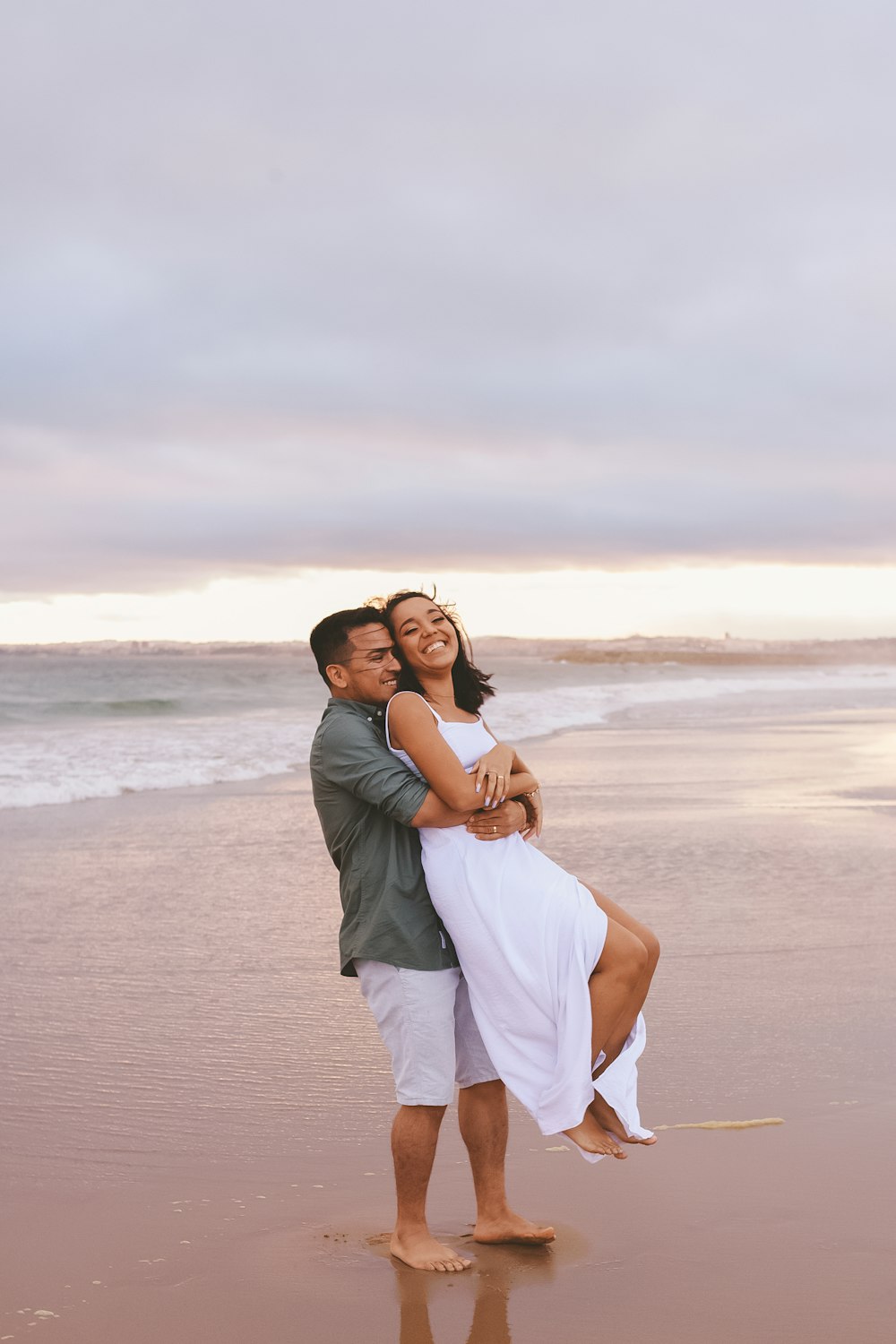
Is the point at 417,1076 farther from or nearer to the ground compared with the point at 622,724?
farther from the ground

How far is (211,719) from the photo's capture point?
32.4 m

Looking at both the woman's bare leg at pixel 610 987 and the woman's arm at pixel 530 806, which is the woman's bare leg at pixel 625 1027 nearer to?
the woman's bare leg at pixel 610 987

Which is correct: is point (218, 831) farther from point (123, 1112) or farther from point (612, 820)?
point (123, 1112)

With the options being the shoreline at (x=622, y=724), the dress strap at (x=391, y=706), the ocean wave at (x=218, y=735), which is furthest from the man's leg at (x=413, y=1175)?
the ocean wave at (x=218, y=735)

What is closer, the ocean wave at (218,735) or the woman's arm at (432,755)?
the woman's arm at (432,755)

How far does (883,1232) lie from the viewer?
344cm

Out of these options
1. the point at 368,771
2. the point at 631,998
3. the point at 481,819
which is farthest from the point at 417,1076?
the point at 368,771

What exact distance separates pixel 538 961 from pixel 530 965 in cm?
2

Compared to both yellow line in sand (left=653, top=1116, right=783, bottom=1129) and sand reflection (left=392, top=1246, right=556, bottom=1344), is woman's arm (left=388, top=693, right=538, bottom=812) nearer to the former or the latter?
sand reflection (left=392, top=1246, right=556, bottom=1344)

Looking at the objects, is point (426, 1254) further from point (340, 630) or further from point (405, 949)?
point (340, 630)

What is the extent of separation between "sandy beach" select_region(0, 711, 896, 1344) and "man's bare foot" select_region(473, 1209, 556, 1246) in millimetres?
42

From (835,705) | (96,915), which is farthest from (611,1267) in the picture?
(835,705)

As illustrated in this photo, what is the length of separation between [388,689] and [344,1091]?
186cm

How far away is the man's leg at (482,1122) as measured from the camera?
3.54m
